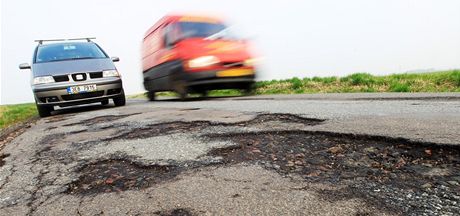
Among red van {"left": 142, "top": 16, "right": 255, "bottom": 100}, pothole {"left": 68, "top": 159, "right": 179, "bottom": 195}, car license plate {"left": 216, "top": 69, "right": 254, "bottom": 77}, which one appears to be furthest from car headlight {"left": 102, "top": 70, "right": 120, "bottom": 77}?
pothole {"left": 68, "top": 159, "right": 179, "bottom": 195}

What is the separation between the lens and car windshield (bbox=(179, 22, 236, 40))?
8039 mm

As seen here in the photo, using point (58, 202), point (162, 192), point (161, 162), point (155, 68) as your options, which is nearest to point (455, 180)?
point (162, 192)

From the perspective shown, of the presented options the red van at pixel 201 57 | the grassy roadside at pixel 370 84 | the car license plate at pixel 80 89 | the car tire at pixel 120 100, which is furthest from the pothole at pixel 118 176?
the grassy roadside at pixel 370 84

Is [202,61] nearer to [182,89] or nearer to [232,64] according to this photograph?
[232,64]

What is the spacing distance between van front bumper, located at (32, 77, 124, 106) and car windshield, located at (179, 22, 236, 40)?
180 centimetres

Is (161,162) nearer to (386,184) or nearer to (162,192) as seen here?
(162,192)

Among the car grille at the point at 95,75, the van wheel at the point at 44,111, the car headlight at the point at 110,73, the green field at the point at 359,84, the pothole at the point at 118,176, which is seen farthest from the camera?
the green field at the point at 359,84

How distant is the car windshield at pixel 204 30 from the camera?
8039mm

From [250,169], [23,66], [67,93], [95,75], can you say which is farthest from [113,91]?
[250,169]

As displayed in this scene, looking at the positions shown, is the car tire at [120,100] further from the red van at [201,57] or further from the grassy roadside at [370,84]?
the grassy roadside at [370,84]

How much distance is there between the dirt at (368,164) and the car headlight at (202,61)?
4758 millimetres

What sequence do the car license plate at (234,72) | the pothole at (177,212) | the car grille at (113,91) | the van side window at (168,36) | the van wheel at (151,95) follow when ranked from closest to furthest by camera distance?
the pothole at (177,212)
the car grille at (113,91)
the car license plate at (234,72)
the van side window at (168,36)
the van wheel at (151,95)

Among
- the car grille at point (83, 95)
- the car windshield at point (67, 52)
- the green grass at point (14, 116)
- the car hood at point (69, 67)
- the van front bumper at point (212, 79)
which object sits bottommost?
the green grass at point (14, 116)

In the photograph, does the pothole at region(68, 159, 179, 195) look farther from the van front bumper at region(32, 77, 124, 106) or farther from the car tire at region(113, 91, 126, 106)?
the car tire at region(113, 91, 126, 106)
